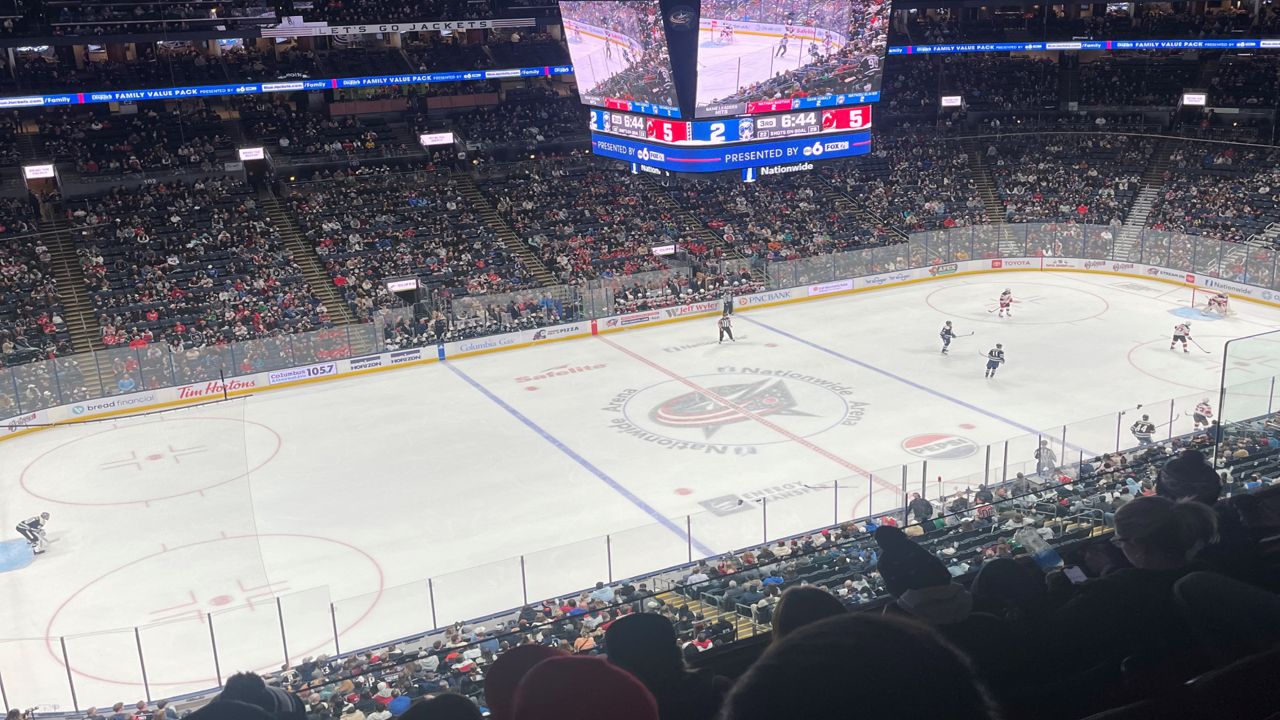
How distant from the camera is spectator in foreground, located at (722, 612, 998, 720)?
5.21 feet

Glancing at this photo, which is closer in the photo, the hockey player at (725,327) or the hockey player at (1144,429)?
the hockey player at (1144,429)

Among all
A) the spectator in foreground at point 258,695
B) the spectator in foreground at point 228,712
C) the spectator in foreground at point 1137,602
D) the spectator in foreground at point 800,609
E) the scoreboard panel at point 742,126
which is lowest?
the scoreboard panel at point 742,126

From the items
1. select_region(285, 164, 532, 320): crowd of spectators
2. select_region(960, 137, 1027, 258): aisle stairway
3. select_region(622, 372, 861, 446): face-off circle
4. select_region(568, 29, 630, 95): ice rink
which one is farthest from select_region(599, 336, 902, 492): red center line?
select_region(960, 137, 1027, 258): aisle stairway

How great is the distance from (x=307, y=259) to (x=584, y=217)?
11396 mm

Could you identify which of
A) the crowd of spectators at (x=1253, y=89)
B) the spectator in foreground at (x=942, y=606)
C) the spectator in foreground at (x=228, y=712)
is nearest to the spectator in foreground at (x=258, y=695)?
the spectator in foreground at (x=228, y=712)

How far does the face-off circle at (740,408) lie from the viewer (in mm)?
26656

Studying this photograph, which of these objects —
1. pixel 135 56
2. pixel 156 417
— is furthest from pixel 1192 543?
pixel 135 56

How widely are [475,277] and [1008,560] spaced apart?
37.3 m

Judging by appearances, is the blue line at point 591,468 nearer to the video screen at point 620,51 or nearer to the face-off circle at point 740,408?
the face-off circle at point 740,408

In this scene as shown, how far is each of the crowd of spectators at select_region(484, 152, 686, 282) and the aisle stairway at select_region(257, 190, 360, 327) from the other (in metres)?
8.13

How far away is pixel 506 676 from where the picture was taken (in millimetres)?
2361

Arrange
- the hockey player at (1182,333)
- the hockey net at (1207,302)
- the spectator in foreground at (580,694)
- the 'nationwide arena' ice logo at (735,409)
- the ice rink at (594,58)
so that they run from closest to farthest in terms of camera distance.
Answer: the spectator in foreground at (580,694), the 'nationwide arena' ice logo at (735,409), the ice rink at (594,58), the hockey player at (1182,333), the hockey net at (1207,302)

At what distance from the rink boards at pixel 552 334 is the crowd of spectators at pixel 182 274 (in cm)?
71

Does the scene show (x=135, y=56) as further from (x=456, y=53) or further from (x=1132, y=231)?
(x=1132, y=231)
